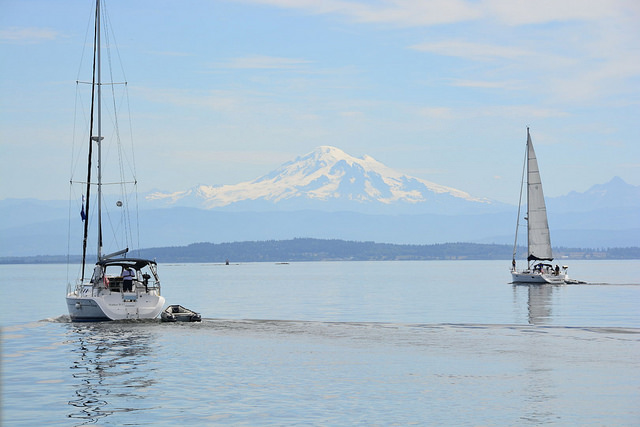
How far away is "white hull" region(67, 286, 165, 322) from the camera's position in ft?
207

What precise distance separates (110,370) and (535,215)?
381 ft

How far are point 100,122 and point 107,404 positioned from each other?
4500 centimetres

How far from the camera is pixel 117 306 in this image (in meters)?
63.2

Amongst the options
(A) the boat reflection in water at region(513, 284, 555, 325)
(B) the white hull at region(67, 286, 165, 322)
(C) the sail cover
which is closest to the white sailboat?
(C) the sail cover

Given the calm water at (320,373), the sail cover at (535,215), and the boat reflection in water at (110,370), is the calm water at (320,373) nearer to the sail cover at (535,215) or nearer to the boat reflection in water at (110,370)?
the boat reflection in water at (110,370)

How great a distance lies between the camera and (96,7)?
7719 centimetres

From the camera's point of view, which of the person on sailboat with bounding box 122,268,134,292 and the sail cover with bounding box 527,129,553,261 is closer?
the person on sailboat with bounding box 122,268,134,292

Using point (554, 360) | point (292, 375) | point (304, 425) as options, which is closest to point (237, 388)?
point (292, 375)

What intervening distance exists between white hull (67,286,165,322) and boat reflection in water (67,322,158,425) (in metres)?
0.67

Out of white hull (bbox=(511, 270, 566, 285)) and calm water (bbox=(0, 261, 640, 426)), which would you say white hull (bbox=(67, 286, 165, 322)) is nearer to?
calm water (bbox=(0, 261, 640, 426))

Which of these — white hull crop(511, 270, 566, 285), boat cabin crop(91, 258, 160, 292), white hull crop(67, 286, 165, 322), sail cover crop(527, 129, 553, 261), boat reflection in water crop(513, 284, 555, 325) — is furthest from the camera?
sail cover crop(527, 129, 553, 261)

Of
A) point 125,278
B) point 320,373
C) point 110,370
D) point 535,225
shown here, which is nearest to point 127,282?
point 125,278

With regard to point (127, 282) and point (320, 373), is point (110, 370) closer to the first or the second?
point (320, 373)

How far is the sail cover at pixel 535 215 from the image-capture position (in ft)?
483
